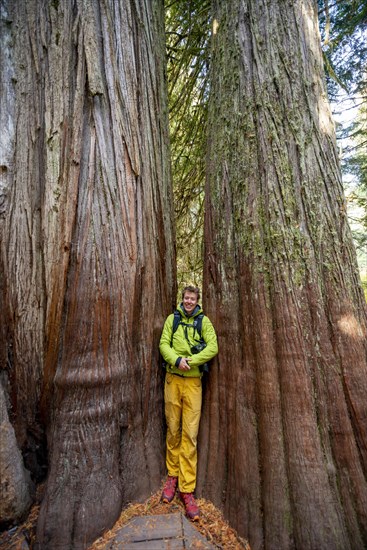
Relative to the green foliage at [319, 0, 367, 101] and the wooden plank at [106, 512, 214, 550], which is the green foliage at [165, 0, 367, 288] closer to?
the green foliage at [319, 0, 367, 101]

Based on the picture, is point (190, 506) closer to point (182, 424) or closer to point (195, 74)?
point (182, 424)

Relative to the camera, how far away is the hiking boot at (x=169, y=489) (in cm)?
255

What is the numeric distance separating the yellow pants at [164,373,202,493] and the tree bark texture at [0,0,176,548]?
0.12 metres

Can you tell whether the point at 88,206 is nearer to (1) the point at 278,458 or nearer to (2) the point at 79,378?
(2) the point at 79,378

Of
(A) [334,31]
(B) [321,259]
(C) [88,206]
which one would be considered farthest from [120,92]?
(A) [334,31]

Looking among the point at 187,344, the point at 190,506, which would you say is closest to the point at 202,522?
the point at 190,506

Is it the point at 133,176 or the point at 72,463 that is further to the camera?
the point at 133,176

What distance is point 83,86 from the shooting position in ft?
8.63

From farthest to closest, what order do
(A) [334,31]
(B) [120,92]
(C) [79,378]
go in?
1. (A) [334,31]
2. (B) [120,92]
3. (C) [79,378]

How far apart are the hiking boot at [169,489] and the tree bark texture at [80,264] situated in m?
0.10

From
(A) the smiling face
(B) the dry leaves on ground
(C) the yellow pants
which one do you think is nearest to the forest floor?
(B) the dry leaves on ground

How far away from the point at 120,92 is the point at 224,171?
116 centimetres

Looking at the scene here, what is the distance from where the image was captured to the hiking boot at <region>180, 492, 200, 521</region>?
2.39 meters

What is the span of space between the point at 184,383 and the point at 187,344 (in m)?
0.34
